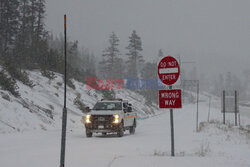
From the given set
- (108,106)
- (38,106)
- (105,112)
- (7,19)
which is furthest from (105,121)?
(7,19)

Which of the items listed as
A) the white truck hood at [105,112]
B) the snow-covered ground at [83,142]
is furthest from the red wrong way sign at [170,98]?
the white truck hood at [105,112]

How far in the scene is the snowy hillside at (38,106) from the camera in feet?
→ 59.7

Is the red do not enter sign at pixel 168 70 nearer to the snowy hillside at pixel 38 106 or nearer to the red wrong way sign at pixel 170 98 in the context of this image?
the red wrong way sign at pixel 170 98

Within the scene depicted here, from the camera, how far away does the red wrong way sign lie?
9258 millimetres

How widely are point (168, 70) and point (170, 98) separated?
2.43ft

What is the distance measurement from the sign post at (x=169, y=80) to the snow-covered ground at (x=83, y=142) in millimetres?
1345

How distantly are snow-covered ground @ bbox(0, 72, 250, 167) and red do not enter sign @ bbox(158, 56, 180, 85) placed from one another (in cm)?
199

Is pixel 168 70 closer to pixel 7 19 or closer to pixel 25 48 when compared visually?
pixel 25 48

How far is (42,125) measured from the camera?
20.3 metres

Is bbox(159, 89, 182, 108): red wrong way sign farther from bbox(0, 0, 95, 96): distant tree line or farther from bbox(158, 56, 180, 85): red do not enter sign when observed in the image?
bbox(0, 0, 95, 96): distant tree line

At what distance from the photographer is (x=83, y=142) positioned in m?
14.9

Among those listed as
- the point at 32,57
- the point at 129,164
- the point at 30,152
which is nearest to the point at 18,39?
the point at 32,57

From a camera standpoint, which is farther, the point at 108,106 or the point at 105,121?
the point at 108,106

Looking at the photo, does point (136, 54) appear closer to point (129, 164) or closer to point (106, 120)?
point (106, 120)
